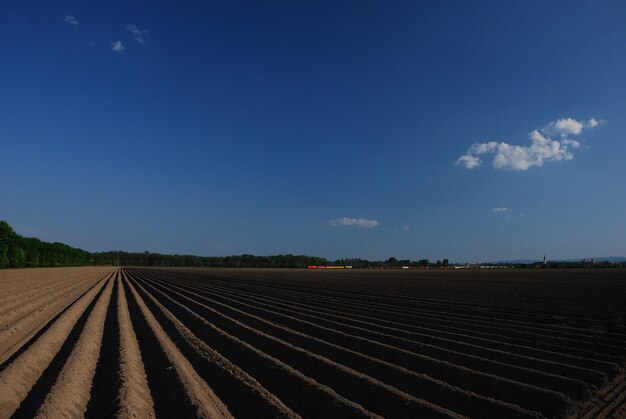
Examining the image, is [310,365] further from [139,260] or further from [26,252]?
[139,260]

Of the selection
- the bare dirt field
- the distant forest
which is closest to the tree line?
→ the distant forest

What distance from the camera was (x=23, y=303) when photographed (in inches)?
560

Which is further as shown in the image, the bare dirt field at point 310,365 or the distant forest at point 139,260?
the distant forest at point 139,260

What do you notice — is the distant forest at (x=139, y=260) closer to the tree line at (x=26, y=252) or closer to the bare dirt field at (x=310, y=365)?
the tree line at (x=26, y=252)

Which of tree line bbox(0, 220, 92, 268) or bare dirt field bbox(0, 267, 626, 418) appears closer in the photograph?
bare dirt field bbox(0, 267, 626, 418)

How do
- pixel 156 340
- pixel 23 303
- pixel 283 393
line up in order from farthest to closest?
1. pixel 23 303
2. pixel 156 340
3. pixel 283 393

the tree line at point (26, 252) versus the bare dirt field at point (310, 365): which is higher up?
the tree line at point (26, 252)

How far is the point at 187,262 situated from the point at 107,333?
140018 millimetres

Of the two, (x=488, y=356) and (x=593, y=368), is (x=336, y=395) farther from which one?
(x=593, y=368)

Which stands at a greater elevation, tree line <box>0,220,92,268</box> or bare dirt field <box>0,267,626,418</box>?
tree line <box>0,220,92,268</box>

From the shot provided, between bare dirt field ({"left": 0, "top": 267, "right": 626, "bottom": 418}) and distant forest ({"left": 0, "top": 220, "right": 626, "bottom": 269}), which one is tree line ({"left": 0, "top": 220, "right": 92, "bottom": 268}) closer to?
distant forest ({"left": 0, "top": 220, "right": 626, "bottom": 269})

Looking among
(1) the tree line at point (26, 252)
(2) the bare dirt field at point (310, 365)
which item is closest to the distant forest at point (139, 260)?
(1) the tree line at point (26, 252)

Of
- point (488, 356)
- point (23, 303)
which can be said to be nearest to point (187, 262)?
point (23, 303)

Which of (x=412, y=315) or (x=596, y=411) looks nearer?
(x=596, y=411)
